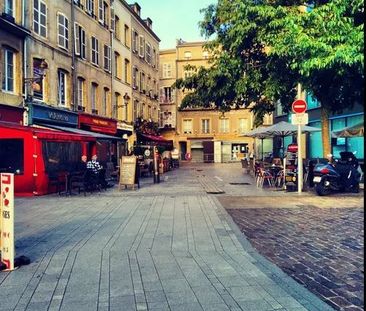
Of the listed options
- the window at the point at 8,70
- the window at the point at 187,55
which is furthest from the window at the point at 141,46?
the window at the point at 8,70

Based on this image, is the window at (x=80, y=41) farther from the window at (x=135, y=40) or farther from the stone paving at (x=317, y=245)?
the stone paving at (x=317, y=245)

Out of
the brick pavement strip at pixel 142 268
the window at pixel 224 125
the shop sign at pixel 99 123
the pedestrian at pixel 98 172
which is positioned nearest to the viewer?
the brick pavement strip at pixel 142 268

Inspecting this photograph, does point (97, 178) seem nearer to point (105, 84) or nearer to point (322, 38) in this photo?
point (322, 38)

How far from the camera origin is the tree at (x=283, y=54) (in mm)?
10648

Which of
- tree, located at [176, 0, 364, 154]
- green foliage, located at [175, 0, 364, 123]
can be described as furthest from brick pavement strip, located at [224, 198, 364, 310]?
tree, located at [176, 0, 364, 154]

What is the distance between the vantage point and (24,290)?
12.6ft

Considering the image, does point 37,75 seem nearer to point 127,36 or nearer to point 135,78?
point 127,36

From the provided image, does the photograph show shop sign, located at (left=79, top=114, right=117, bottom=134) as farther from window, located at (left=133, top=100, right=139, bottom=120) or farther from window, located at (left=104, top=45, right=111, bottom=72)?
window, located at (left=133, top=100, right=139, bottom=120)

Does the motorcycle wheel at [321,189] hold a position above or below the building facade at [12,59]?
below

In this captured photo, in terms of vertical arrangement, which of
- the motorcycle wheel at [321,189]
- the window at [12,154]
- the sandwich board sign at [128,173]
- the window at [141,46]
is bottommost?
the motorcycle wheel at [321,189]

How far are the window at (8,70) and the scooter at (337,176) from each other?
12440 millimetres

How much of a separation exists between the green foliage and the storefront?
7.84 metres

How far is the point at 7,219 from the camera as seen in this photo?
455cm

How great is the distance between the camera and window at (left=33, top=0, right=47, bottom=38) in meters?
16.8
